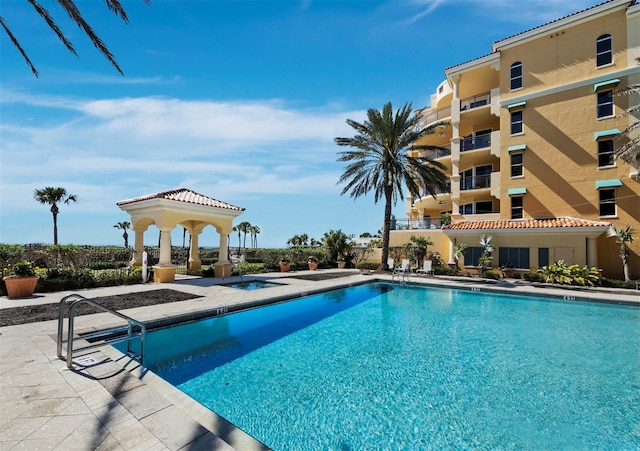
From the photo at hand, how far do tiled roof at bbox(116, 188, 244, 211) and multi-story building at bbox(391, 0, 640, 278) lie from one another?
51.4 ft

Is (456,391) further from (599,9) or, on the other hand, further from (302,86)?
(599,9)

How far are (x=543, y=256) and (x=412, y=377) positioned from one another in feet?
60.8

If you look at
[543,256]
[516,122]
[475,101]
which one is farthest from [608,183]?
[475,101]

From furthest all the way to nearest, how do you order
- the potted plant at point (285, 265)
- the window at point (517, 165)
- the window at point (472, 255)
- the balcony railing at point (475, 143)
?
the balcony railing at point (475, 143) → the potted plant at point (285, 265) → the window at point (472, 255) → the window at point (517, 165)

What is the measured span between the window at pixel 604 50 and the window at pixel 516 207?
373 inches

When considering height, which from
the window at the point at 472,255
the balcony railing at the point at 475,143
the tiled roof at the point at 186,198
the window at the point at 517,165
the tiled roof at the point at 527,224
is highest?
the balcony railing at the point at 475,143

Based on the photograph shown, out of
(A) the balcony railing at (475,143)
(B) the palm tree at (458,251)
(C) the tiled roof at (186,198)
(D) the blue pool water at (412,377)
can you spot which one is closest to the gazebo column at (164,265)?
(C) the tiled roof at (186,198)

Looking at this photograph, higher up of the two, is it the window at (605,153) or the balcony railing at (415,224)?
the window at (605,153)

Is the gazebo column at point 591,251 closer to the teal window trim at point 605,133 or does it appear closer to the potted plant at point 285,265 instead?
the teal window trim at point 605,133

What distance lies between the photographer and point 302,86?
53.5 feet

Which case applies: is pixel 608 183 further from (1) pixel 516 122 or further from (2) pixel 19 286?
(2) pixel 19 286

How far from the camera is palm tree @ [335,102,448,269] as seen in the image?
74.4 feet

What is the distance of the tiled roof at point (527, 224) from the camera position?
18922 millimetres

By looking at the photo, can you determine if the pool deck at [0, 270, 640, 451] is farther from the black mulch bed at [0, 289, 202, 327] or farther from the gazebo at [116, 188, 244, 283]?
the gazebo at [116, 188, 244, 283]
